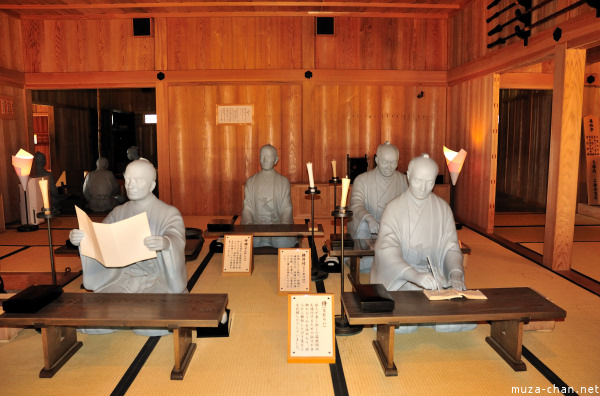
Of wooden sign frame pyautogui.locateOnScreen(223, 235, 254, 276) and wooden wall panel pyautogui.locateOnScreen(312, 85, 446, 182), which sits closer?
wooden sign frame pyautogui.locateOnScreen(223, 235, 254, 276)

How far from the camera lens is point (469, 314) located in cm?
273

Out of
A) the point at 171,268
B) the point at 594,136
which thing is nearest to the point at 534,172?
the point at 594,136

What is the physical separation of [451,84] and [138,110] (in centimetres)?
1021

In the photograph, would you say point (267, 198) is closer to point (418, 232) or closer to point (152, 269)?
point (152, 269)

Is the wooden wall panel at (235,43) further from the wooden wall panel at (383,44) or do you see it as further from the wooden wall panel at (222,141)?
the wooden wall panel at (383,44)

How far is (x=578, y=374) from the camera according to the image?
2891 millimetres

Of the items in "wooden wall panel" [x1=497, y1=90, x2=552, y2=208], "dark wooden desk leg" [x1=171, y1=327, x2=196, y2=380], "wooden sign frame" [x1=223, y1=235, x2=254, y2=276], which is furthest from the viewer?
"wooden wall panel" [x1=497, y1=90, x2=552, y2=208]

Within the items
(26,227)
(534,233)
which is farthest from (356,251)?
(26,227)

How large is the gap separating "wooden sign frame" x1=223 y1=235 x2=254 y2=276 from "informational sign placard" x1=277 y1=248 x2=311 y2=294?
0.70 metres

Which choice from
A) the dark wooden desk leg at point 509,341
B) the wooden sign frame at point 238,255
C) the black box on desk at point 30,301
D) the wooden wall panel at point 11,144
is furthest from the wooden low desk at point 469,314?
the wooden wall panel at point 11,144

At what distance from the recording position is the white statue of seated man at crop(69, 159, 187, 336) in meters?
3.49

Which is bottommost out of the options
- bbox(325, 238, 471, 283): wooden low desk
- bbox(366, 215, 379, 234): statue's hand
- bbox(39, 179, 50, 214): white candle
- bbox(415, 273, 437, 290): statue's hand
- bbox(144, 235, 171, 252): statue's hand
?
bbox(325, 238, 471, 283): wooden low desk

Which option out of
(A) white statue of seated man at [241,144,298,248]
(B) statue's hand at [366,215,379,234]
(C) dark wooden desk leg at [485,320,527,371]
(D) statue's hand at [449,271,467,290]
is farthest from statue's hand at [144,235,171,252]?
(A) white statue of seated man at [241,144,298,248]

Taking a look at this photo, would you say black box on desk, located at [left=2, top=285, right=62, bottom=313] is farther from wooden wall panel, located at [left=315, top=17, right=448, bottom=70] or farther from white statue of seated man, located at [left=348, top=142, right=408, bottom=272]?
wooden wall panel, located at [left=315, top=17, right=448, bottom=70]
